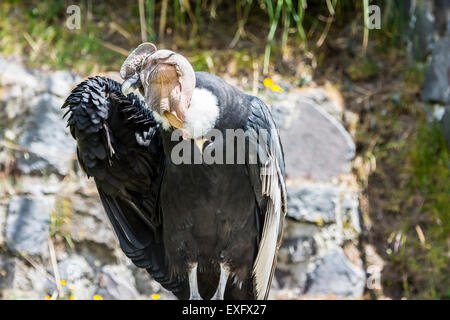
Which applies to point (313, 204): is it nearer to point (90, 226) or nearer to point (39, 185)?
point (90, 226)

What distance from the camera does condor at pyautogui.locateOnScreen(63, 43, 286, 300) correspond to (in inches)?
100

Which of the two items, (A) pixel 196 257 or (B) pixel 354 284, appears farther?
(B) pixel 354 284

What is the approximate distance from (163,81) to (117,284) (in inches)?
78.2

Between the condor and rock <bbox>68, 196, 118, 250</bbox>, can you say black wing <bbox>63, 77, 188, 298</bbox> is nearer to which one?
the condor

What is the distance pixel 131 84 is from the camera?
2.45 metres

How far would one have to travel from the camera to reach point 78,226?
13.5 ft

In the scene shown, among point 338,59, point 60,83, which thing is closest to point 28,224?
point 60,83

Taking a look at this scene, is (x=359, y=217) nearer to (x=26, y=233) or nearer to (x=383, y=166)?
(x=383, y=166)

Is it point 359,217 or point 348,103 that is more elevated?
point 348,103

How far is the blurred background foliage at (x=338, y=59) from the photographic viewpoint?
13.6 feet

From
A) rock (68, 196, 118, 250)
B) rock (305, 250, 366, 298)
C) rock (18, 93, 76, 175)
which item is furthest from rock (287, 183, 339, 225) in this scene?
rock (18, 93, 76, 175)
